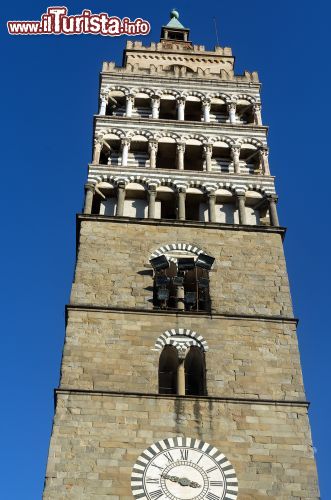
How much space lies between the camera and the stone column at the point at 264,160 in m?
21.3

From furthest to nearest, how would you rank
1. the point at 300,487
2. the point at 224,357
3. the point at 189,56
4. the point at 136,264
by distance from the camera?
1. the point at 189,56
2. the point at 136,264
3. the point at 224,357
4. the point at 300,487

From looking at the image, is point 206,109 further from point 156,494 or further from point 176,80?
point 156,494

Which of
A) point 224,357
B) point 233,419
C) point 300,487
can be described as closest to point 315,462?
point 300,487

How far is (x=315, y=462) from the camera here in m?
14.7

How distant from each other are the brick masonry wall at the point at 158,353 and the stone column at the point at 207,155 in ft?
17.8

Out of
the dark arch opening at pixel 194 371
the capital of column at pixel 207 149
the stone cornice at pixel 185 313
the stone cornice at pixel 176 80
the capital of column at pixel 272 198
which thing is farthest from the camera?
the stone cornice at pixel 176 80

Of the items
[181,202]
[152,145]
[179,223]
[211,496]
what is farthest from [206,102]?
[211,496]

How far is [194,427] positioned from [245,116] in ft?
37.0

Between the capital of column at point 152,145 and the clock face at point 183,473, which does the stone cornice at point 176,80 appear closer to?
the capital of column at point 152,145

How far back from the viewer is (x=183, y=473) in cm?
1430

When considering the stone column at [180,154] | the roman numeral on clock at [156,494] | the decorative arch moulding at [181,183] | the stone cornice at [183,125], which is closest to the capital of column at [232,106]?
the stone cornice at [183,125]

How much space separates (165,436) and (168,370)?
7.24 feet

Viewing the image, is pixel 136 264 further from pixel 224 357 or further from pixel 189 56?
pixel 189 56

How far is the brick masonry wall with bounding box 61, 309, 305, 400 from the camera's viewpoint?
15.7 meters
